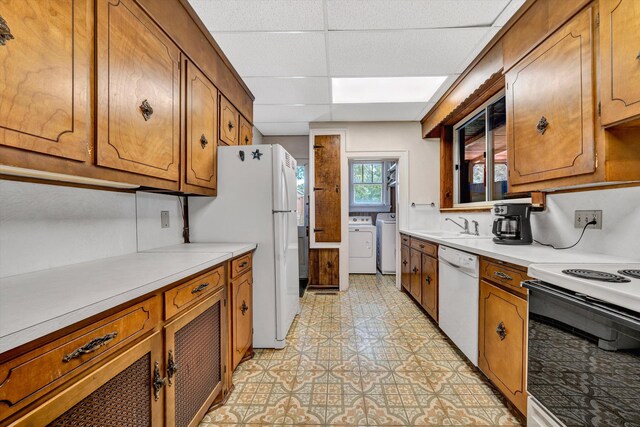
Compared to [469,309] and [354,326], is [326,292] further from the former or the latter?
[469,309]

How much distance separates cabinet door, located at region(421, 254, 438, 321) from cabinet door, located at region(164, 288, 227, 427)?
6.08ft

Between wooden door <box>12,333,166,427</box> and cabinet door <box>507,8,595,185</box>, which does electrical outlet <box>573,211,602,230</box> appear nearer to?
cabinet door <box>507,8,595,185</box>

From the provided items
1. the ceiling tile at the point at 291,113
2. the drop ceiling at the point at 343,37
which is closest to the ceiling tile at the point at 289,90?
the drop ceiling at the point at 343,37

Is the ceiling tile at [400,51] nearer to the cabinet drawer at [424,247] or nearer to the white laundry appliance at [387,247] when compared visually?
the cabinet drawer at [424,247]

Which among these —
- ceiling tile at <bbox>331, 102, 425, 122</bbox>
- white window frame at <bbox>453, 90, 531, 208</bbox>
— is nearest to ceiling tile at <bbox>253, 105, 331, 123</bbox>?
ceiling tile at <bbox>331, 102, 425, 122</bbox>

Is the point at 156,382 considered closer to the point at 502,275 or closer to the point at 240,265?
the point at 240,265

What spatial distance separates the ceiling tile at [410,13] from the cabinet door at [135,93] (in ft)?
3.56

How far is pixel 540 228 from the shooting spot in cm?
201

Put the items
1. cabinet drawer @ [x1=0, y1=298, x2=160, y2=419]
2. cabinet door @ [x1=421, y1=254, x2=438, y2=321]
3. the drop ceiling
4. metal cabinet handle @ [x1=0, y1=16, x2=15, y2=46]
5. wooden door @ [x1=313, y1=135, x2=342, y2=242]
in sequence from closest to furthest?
cabinet drawer @ [x1=0, y1=298, x2=160, y2=419] → metal cabinet handle @ [x1=0, y1=16, x2=15, y2=46] → the drop ceiling → cabinet door @ [x1=421, y1=254, x2=438, y2=321] → wooden door @ [x1=313, y1=135, x2=342, y2=242]

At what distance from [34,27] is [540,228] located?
9.26 feet

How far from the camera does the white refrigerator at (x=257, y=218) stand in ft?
7.14

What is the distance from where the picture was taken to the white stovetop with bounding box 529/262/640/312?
821mm

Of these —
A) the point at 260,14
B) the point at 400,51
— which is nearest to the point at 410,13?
the point at 400,51

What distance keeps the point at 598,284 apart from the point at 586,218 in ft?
3.23
